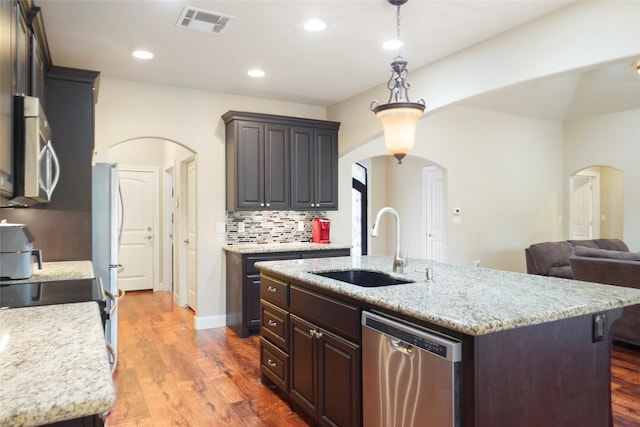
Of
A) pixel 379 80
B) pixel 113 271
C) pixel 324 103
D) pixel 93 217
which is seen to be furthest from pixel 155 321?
pixel 379 80

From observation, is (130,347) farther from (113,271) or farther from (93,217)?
(93,217)

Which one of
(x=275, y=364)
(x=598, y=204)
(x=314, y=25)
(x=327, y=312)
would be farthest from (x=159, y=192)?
(x=598, y=204)

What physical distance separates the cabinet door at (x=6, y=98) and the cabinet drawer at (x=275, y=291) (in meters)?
1.58

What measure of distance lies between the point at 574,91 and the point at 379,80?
13.4ft

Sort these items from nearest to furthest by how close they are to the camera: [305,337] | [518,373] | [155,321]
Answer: [518,373] → [305,337] → [155,321]

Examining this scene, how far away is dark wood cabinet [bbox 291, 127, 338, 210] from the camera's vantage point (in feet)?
16.7

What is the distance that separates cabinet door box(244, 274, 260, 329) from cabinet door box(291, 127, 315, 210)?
1060 millimetres

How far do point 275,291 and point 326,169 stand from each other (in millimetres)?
2590

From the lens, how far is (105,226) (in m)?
3.46

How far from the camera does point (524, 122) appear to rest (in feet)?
23.8

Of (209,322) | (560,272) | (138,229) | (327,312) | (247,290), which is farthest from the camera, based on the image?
(138,229)

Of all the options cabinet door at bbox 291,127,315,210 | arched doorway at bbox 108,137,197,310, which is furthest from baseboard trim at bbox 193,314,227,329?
arched doorway at bbox 108,137,197,310

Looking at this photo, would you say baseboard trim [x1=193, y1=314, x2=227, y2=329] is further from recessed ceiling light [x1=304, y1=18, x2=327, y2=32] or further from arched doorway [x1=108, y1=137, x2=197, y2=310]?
recessed ceiling light [x1=304, y1=18, x2=327, y2=32]

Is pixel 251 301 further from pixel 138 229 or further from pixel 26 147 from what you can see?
pixel 138 229
